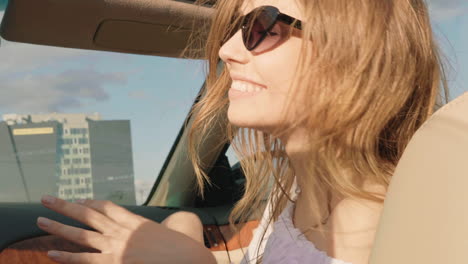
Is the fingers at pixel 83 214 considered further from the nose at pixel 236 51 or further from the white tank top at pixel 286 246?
the nose at pixel 236 51

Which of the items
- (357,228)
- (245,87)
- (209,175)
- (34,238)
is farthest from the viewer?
(209,175)

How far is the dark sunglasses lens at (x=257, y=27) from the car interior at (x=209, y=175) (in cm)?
77

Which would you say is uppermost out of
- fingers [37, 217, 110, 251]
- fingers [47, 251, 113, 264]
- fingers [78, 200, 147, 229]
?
fingers [78, 200, 147, 229]

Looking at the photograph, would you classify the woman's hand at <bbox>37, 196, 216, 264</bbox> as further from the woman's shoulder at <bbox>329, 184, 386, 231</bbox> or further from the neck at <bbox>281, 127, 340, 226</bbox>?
the woman's shoulder at <bbox>329, 184, 386, 231</bbox>

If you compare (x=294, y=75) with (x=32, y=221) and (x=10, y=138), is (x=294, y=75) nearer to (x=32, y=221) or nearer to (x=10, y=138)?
(x=32, y=221)

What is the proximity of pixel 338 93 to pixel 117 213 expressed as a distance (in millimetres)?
896

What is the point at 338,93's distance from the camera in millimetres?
1418

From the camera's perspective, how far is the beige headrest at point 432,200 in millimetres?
655

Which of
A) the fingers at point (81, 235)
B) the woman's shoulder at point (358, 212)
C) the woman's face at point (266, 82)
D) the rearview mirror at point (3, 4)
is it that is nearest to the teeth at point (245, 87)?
the woman's face at point (266, 82)

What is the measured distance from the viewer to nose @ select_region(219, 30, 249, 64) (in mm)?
1544

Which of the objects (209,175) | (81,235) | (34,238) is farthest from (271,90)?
(209,175)

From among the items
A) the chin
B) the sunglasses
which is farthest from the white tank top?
the sunglasses

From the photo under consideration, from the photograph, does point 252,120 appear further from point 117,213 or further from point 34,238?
point 34,238

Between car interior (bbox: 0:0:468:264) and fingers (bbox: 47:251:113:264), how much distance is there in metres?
0.65
